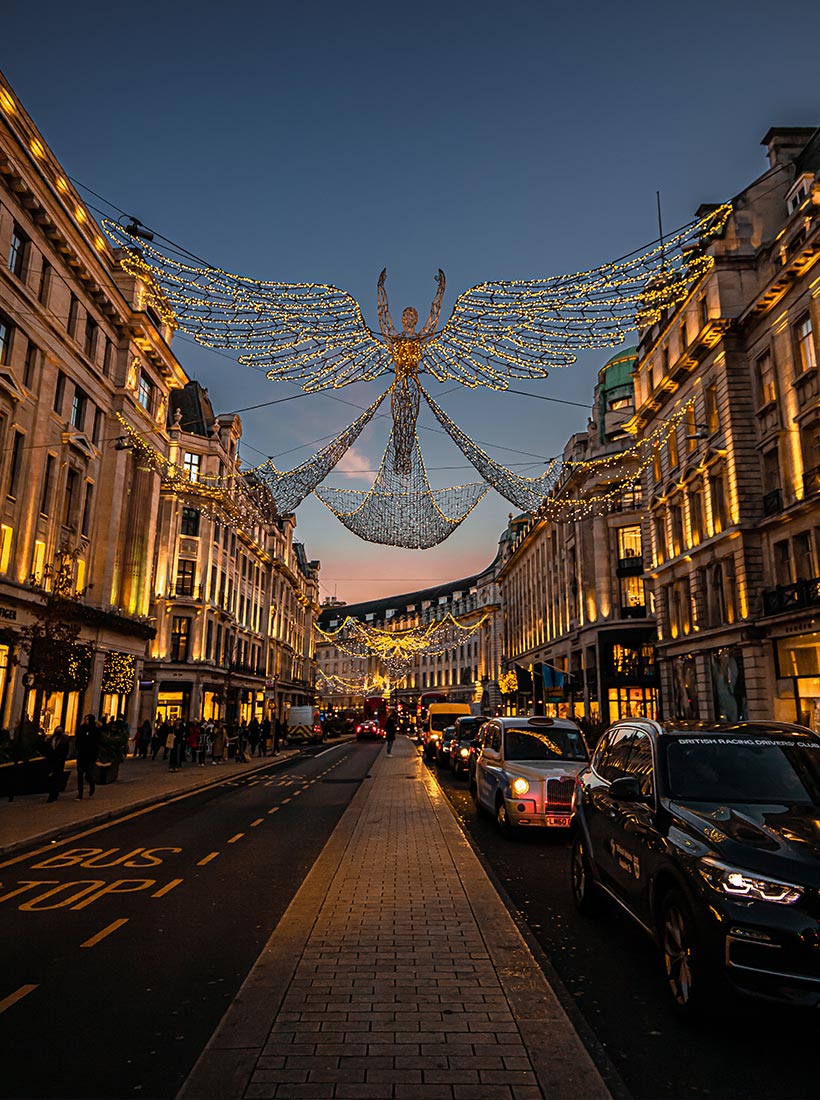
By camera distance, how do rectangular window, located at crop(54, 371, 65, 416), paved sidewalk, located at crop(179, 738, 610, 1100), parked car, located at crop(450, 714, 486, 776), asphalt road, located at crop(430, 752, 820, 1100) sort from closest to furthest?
1. paved sidewalk, located at crop(179, 738, 610, 1100)
2. asphalt road, located at crop(430, 752, 820, 1100)
3. parked car, located at crop(450, 714, 486, 776)
4. rectangular window, located at crop(54, 371, 65, 416)

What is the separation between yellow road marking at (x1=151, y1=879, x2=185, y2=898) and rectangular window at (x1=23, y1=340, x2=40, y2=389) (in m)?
23.1

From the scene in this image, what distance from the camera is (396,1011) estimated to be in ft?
14.9

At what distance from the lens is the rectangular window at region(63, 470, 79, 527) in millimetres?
30156

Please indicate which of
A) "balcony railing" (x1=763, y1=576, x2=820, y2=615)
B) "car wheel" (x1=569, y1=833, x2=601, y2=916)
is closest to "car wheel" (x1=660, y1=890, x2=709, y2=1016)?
"car wheel" (x1=569, y1=833, x2=601, y2=916)

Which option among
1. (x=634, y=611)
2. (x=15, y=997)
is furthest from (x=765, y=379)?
(x=15, y=997)

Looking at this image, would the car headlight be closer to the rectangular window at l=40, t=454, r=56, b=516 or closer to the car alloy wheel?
the car alloy wheel

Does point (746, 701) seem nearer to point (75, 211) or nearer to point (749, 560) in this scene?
point (749, 560)

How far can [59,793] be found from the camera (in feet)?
56.1

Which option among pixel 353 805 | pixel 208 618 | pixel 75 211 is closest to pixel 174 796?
pixel 353 805

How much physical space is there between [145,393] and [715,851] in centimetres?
3917

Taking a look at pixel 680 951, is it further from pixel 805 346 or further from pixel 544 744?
pixel 805 346

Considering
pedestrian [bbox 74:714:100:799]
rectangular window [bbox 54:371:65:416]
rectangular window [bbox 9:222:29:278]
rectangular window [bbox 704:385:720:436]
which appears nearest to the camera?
pedestrian [bbox 74:714:100:799]

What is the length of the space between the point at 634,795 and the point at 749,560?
85.3 ft

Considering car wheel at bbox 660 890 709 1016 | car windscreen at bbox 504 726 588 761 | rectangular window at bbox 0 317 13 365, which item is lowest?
car wheel at bbox 660 890 709 1016
